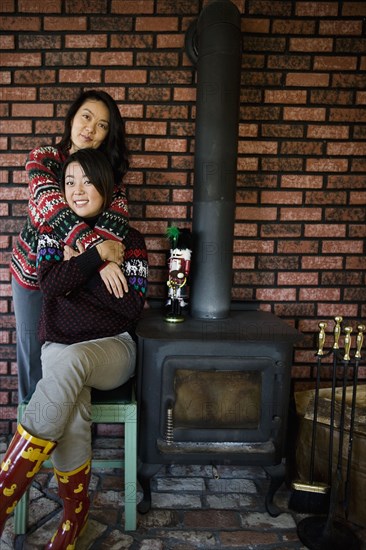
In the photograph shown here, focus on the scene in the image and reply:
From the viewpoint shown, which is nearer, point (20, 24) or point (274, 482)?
point (274, 482)

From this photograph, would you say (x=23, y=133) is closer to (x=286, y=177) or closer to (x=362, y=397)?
(x=286, y=177)

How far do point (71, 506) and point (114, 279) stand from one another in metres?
0.78

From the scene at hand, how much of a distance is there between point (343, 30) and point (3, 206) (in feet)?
6.04

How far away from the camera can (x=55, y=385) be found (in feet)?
4.76

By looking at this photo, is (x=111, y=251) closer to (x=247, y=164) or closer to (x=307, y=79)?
(x=247, y=164)

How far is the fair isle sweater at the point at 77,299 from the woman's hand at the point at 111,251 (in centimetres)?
2

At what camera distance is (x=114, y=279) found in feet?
5.46

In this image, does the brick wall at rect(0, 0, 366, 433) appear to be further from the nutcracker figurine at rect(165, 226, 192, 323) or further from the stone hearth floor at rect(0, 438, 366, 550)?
the stone hearth floor at rect(0, 438, 366, 550)

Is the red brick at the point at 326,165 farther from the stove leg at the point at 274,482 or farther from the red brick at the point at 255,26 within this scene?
the stove leg at the point at 274,482

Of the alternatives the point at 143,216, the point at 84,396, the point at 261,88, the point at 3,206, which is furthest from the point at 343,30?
the point at 84,396

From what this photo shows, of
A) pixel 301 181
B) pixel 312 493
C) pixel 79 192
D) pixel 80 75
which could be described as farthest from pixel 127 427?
pixel 80 75

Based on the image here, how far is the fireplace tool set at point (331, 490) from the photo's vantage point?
1616 mm

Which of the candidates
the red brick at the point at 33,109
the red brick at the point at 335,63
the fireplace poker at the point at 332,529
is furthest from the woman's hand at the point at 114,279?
the red brick at the point at 335,63

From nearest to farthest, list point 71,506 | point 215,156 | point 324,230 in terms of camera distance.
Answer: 1. point 71,506
2. point 215,156
3. point 324,230
